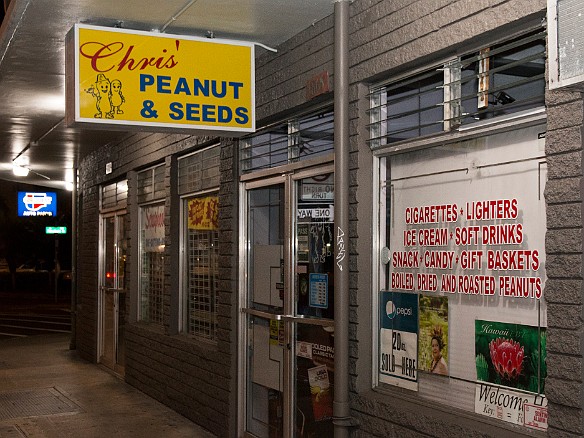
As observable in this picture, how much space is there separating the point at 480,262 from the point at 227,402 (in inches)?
161

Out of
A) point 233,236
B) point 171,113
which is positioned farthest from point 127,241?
point 171,113

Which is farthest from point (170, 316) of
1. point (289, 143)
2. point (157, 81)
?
point (157, 81)

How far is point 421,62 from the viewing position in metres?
5.84

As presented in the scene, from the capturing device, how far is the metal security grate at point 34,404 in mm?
10352

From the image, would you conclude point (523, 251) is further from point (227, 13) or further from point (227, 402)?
point (227, 402)

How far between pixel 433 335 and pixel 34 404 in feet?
21.9

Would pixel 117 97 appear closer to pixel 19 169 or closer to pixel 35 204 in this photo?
pixel 19 169

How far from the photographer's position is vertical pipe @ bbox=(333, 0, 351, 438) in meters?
6.29

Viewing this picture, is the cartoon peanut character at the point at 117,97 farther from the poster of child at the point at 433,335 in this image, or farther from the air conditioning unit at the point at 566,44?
the air conditioning unit at the point at 566,44

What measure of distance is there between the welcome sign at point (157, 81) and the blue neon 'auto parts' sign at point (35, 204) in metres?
29.4

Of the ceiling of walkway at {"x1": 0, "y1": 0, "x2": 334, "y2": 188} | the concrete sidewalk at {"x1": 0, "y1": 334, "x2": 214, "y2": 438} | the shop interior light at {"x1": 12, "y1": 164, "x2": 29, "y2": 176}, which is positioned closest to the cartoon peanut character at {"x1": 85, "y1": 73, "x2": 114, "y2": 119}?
the ceiling of walkway at {"x1": 0, "y1": 0, "x2": 334, "y2": 188}

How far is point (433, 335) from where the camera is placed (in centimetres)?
584

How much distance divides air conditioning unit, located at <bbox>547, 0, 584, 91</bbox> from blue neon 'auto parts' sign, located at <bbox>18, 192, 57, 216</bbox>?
32.9 meters

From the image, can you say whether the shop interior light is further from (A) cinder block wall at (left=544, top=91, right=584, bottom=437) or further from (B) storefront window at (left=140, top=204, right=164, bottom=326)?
(A) cinder block wall at (left=544, top=91, right=584, bottom=437)
